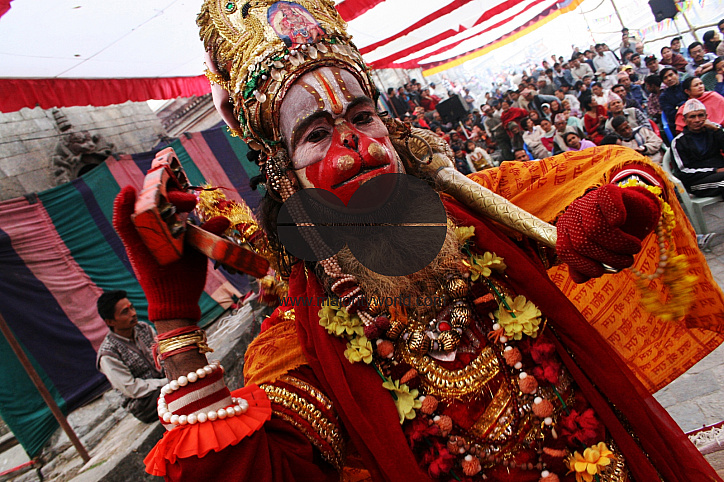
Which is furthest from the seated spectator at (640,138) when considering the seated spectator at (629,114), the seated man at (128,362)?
the seated man at (128,362)

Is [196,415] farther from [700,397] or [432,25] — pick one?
[432,25]

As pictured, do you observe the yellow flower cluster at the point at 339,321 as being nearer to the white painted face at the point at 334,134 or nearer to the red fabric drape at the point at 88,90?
the white painted face at the point at 334,134

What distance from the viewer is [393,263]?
5.04 ft

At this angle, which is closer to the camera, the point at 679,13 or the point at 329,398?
the point at 329,398

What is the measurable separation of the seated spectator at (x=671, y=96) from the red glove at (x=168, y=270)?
6937 millimetres

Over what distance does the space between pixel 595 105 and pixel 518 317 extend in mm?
7432

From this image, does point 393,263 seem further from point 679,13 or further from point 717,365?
point 679,13

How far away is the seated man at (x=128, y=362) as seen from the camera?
3898mm

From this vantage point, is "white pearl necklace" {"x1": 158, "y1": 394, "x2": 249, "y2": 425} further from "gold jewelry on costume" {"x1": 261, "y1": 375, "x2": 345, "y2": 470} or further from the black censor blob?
the black censor blob

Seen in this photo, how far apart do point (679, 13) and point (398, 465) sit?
40.7 ft

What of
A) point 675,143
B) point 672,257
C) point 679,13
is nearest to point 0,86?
point 672,257

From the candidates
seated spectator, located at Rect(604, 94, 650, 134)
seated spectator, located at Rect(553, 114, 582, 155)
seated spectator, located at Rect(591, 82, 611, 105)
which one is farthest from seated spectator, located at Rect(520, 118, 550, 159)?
seated spectator, located at Rect(604, 94, 650, 134)

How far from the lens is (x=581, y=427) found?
4.23 ft

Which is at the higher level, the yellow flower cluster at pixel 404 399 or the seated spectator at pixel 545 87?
the yellow flower cluster at pixel 404 399
